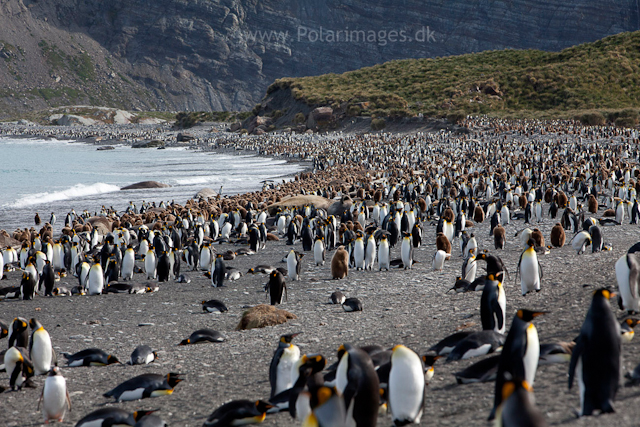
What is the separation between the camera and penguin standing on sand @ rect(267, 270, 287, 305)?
871cm

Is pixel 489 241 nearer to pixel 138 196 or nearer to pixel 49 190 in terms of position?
pixel 138 196

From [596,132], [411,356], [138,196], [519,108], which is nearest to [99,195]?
[138,196]

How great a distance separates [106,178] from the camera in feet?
120

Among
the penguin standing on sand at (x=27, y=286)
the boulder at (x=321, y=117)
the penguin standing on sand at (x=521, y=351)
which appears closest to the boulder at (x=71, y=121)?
the boulder at (x=321, y=117)

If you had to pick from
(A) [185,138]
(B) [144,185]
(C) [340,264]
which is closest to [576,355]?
(C) [340,264]

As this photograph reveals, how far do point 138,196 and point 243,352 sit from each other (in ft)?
77.9

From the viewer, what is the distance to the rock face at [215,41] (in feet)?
516

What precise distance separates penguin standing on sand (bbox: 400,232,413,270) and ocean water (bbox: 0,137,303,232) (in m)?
14.7

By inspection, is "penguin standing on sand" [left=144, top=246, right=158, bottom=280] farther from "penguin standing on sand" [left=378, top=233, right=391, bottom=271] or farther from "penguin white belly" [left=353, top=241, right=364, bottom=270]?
"penguin standing on sand" [left=378, top=233, right=391, bottom=271]

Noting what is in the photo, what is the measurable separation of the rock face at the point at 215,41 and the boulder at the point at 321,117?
107 meters

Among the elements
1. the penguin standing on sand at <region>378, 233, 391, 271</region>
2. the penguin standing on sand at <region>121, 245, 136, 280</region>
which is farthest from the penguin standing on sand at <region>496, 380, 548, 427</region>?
the penguin standing on sand at <region>121, 245, 136, 280</region>

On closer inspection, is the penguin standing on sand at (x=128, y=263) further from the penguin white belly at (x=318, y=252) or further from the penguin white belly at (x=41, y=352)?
the penguin white belly at (x=41, y=352)

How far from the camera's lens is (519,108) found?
5662 cm

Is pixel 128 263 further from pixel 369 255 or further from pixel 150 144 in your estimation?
pixel 150 144
